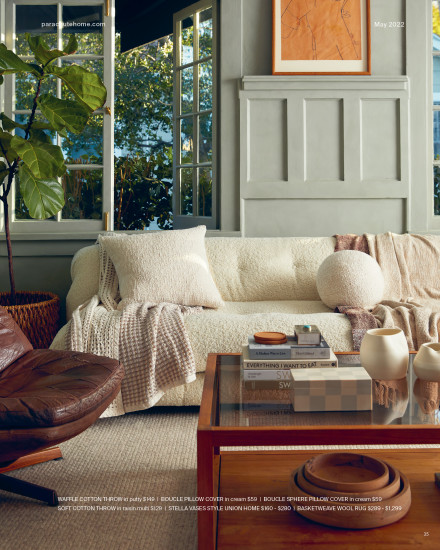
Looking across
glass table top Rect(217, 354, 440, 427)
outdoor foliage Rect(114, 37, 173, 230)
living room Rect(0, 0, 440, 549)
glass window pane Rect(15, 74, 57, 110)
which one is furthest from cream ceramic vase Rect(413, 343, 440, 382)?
outdoor foliage Rect(114, 37, 173, 230)

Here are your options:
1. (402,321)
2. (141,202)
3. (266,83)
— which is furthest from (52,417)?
(141,202)

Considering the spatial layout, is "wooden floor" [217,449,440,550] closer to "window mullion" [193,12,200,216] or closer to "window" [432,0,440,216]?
"window mullion" [193,12,200,216]

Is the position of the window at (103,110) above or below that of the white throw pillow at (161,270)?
above

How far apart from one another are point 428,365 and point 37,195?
7.21 feet

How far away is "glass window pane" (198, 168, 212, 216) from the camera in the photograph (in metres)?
3.97

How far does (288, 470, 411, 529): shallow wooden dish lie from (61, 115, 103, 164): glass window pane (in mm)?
2938

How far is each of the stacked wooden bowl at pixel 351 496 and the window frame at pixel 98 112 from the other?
2631 mm

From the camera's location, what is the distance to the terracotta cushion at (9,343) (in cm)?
213

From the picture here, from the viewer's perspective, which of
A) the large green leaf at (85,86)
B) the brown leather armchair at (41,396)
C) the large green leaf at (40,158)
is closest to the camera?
the brown leather armchair at (41,396)

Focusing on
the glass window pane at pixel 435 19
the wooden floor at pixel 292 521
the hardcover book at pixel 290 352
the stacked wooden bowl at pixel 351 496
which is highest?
the glass window pane at pixel 435 19

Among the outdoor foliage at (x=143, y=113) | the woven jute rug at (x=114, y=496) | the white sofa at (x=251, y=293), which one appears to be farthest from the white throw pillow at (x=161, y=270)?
the outdoor foliage at (x=143, y=113)

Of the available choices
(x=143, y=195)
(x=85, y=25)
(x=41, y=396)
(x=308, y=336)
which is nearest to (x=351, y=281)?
(x=308, y=336)

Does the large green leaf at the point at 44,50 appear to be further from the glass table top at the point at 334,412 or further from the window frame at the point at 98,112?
the glass table top at the point at 334,412

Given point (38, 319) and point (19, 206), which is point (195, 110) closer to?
point (19, 206)
